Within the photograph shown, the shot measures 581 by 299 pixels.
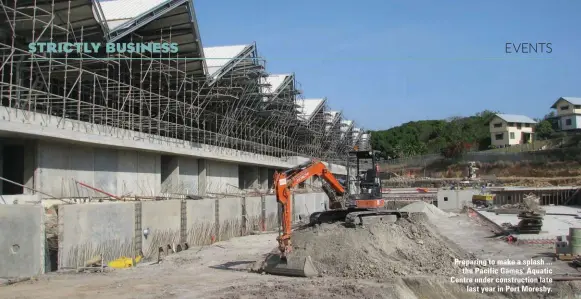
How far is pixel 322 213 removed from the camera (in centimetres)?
1597

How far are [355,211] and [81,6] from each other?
12.4m

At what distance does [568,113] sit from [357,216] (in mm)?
76622

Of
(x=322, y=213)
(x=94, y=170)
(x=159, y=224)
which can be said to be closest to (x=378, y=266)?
(x=322, y=213)

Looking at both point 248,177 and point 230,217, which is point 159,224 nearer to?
point 230,217

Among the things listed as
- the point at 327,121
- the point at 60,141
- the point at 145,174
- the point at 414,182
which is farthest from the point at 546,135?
the point at 60,141

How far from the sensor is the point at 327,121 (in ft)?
200

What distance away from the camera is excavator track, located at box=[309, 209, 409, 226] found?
14320 millimetres

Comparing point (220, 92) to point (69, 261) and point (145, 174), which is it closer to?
point (145, 174)

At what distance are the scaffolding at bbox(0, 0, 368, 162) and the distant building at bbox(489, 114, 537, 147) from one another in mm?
50998

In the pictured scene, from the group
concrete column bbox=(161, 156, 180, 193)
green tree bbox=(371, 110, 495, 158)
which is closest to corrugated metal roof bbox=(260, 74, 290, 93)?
concrete column bbox=(161, 156, 180, 193)

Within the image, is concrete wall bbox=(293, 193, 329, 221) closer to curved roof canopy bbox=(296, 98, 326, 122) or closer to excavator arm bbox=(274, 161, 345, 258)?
curved roof canopy bbox=(296, 98, 326, 122)

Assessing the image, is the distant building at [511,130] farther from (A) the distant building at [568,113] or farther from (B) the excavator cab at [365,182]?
(B) the excavator cab at [365,182]

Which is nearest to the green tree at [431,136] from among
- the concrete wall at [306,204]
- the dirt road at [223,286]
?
the concrete wall at [306,204]

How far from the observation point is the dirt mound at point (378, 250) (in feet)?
40.6
